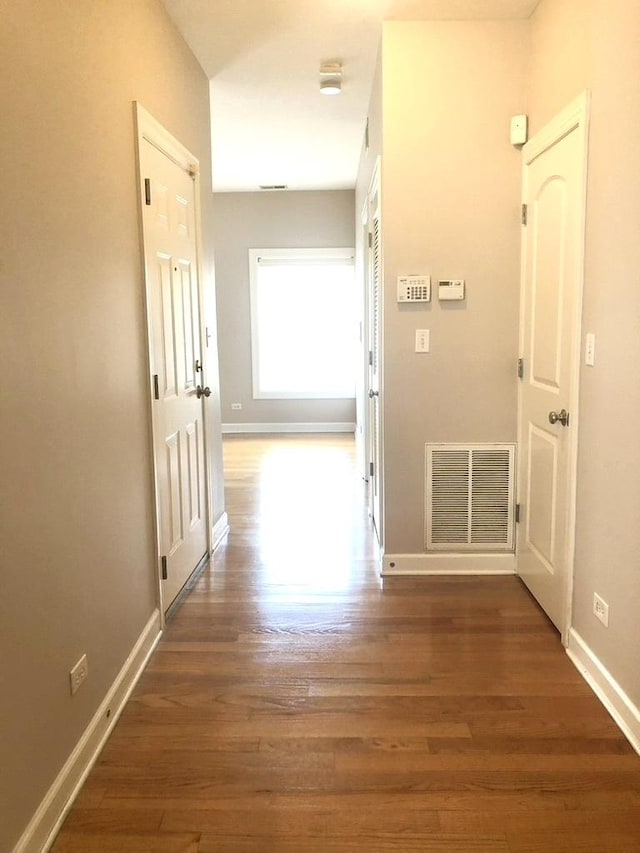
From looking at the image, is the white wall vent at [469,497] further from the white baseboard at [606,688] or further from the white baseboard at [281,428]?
the white baseboard at [281,428]

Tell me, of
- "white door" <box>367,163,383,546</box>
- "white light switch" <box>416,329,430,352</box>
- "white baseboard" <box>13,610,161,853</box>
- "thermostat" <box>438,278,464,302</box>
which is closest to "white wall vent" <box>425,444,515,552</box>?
"white light switch" <box>416,329,430,352</box>

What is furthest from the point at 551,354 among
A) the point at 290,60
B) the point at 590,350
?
the point at 290,60

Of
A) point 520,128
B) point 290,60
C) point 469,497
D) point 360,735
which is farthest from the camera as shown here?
point 290,60

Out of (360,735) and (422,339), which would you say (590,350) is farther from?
(360,735)

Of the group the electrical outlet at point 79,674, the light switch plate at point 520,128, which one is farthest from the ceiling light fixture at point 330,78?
the electrical outlet at point 79,674

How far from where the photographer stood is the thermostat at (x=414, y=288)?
3.43 meters

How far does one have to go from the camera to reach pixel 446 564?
3660mm

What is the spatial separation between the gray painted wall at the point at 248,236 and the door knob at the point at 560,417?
542 centimetres

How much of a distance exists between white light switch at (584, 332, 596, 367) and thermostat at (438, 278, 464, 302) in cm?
98

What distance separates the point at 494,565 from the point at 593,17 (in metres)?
2.51

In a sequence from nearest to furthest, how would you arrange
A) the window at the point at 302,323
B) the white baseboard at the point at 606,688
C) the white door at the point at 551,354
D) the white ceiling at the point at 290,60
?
the white baseboard at the point at 606,688 → the white door at the point at 551,354 → the white ceiling at the point at 290,60 → the window at the point at 302,323

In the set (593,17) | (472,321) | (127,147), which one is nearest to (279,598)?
(472,321)

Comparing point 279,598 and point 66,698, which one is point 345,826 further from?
point 279,598

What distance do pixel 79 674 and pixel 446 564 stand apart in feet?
7.01
